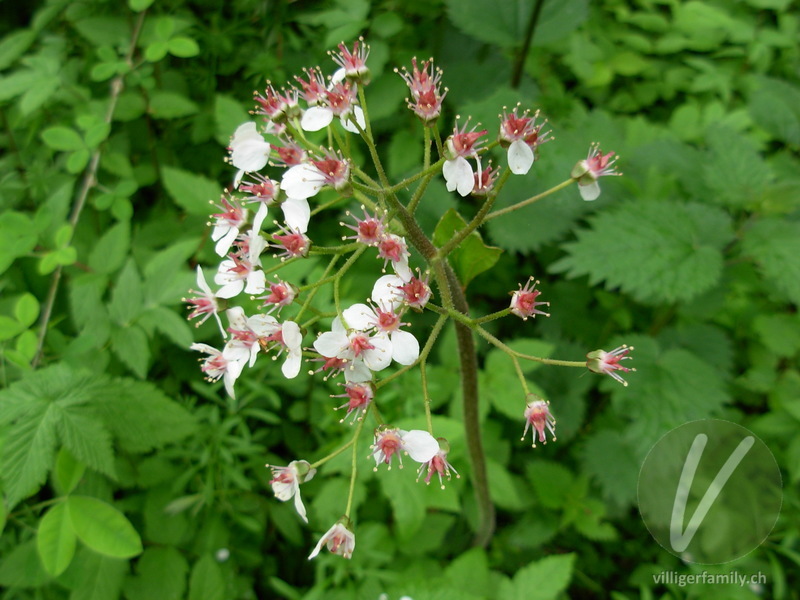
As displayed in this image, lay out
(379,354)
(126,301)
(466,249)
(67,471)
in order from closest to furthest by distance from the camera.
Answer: (379,354)
(466,249)
(67,471)
(126,301)

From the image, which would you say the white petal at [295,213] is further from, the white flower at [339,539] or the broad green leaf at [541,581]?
the broad green leaf at [541,581]

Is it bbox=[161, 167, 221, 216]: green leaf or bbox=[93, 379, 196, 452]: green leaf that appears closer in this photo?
bbox=[93, 379, 196, 452]: green leaf

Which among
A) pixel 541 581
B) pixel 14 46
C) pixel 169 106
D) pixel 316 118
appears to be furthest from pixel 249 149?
pixel 14 46

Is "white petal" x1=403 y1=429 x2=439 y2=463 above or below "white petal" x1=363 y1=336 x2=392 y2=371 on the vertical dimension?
below

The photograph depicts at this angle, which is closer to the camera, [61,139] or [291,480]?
[291,480]

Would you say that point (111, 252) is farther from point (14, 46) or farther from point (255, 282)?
point (14, 46)

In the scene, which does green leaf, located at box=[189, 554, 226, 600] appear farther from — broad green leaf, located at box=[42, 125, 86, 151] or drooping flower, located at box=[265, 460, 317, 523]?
broad green leaf, located at box=[42, 125, 86, 151]

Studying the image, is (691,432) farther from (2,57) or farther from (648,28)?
(2,57)

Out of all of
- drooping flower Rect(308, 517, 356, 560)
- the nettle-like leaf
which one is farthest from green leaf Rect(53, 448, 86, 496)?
the nettle-like leaf
